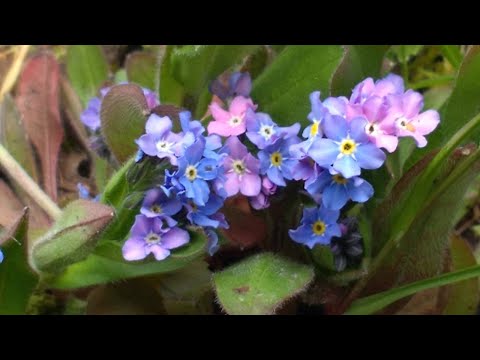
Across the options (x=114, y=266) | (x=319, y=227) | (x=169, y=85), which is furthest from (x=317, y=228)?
(x=169, y=85)

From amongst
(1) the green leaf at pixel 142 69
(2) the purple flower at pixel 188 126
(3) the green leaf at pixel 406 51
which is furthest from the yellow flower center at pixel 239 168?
(3) the green leaf at pixel 406 51

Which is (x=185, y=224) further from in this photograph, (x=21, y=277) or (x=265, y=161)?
(x=21, y=277)

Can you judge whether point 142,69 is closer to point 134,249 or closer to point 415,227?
point 134,249

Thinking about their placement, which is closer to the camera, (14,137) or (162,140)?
(162,140)

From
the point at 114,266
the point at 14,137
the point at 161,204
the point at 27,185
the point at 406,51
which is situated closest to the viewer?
the point at 161,204

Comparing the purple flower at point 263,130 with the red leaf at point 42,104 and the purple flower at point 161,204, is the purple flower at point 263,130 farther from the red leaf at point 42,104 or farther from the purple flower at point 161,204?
the red leaf at point 42,104
